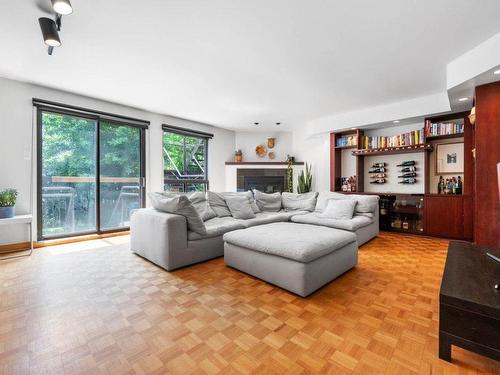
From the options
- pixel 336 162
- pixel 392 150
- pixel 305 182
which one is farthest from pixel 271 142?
pixel 392 150

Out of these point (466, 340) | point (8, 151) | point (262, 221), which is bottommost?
point (466, 340)

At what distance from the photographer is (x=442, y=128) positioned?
404cm

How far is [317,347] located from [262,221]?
2227 millimetres

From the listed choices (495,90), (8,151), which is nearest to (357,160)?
(495,90)

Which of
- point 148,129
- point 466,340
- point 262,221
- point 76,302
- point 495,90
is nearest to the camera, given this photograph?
point 466,340

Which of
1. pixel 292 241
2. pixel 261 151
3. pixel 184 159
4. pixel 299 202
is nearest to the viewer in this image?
pixel 292 241

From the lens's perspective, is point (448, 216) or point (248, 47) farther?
point (448, 216)

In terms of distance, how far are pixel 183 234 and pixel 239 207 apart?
50.4 inches

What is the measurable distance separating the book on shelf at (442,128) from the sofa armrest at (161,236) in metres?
4.24

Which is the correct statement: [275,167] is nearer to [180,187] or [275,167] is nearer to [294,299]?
[180,187]

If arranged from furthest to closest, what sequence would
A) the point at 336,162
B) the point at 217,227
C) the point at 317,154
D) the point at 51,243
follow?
1. the point at 317,154
2. the point at 336,162
3. the point at 51,243
4. the point at 217,227

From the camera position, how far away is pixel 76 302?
74.5 inches

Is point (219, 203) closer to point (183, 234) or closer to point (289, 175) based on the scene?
point (183, 234)

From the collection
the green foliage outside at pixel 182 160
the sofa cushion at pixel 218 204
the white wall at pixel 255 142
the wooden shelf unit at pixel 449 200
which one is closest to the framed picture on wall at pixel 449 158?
the wooden shelf unit at pixel 449 200
